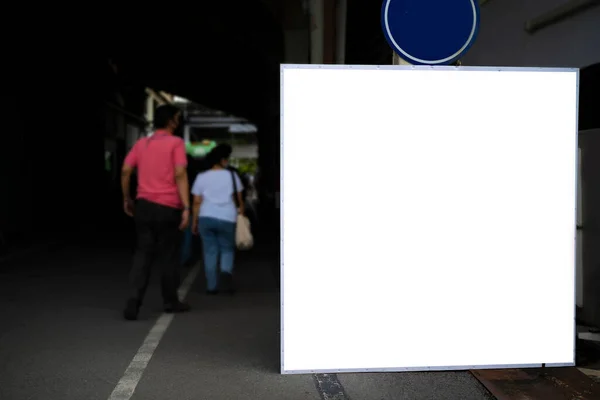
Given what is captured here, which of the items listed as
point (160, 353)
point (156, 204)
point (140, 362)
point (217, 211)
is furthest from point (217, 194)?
point (140, 362)

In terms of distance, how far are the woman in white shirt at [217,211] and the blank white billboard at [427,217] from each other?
3.82 m

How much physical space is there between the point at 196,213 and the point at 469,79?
4.60m

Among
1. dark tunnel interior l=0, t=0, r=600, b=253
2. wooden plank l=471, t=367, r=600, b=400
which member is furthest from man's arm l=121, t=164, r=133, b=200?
dark tunnel interior l=0, t=0, r=600, b=253

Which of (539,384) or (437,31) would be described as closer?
(539,384)

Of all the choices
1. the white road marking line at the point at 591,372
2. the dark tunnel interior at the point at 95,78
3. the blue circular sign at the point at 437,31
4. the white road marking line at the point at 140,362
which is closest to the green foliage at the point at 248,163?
the dark tunnel interior at the point at 95,78

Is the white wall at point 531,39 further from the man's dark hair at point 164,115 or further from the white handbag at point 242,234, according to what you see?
the man's dark hair at point 164,115

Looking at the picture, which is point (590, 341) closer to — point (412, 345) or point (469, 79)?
point (412, 345)

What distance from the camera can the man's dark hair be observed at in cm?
723

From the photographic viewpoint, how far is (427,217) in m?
4.87

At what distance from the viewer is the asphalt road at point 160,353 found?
464cm

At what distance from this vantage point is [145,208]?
6.97 m

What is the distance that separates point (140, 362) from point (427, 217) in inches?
89.9

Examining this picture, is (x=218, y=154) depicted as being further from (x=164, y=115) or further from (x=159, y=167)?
(x=159, y=167)

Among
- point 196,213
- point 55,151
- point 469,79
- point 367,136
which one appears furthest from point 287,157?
point 55,151
